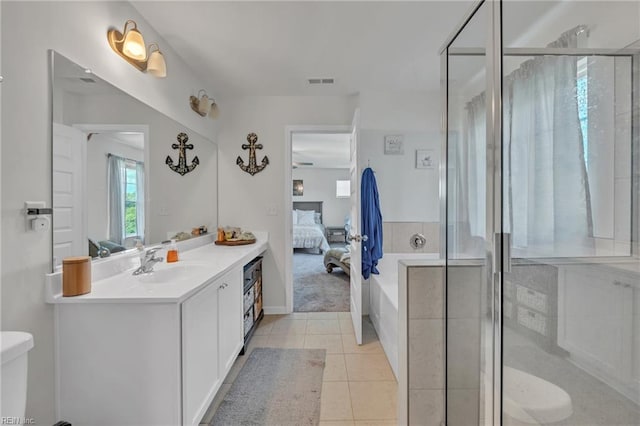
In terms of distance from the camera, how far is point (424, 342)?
138cm

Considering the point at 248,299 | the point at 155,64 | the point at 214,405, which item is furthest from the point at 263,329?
the point at 155,64

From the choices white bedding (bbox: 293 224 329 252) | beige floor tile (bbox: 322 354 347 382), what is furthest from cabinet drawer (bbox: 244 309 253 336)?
white bedding (bbox: 293 224 329 252)

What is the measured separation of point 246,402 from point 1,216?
1591 millimetres

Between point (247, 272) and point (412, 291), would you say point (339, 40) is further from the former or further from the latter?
point (247, 272)

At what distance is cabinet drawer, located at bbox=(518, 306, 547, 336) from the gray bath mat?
4.11 feet

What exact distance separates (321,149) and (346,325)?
12.8ft

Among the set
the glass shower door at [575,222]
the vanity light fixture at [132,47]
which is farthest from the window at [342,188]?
the glass shower door at [575,222]

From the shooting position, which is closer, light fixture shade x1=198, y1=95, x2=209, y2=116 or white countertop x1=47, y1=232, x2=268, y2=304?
white countertop x1=47, y1=232, x2=268, y2=304

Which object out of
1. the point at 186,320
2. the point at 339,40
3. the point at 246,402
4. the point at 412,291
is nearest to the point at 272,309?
the point at 246,402

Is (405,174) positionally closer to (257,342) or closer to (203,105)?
(203,105)

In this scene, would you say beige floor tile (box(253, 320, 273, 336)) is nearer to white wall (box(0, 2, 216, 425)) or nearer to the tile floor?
the tile floor

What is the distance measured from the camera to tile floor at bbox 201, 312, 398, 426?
172cm

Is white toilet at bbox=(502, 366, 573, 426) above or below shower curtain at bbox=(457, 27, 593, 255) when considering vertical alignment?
below

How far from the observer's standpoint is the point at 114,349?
124cm
